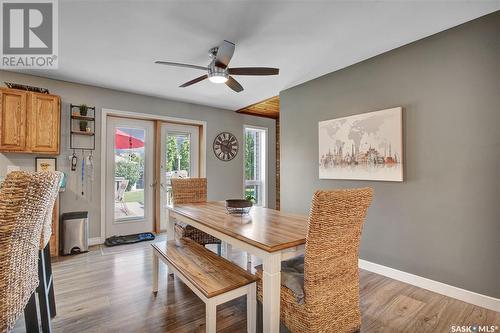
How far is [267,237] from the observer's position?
1445 mm

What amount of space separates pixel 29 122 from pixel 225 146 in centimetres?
310

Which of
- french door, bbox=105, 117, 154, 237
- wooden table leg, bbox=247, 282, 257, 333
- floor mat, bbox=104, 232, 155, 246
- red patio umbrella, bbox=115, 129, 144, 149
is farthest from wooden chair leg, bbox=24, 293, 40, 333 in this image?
red patio umbrella, bbox=115, 129, 144, 149

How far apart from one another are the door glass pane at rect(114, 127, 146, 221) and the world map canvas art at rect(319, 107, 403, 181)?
3064 mm

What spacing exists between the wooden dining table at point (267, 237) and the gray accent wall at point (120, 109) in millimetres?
2486

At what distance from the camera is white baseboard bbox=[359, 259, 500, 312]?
2.01 m

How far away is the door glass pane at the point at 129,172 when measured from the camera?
13.3 feet

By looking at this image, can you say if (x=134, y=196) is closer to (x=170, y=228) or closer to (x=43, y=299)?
(x=170, y=228)

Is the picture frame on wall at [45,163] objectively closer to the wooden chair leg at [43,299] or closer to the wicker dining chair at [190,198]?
the wicker dining chair at [190,198]

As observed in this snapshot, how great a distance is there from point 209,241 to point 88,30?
2.46 m

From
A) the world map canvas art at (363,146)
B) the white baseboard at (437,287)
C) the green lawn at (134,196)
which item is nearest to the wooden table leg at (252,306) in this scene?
the white baseboard at (437,287)

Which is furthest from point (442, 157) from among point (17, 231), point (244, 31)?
point (17, 231)

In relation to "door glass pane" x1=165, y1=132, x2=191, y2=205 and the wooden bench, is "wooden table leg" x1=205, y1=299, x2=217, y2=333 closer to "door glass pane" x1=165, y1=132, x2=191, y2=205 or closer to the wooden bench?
the wooden bench

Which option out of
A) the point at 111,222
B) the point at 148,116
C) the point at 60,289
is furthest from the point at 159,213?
the point at 60,289

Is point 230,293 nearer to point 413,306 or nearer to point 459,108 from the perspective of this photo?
point 413,306
